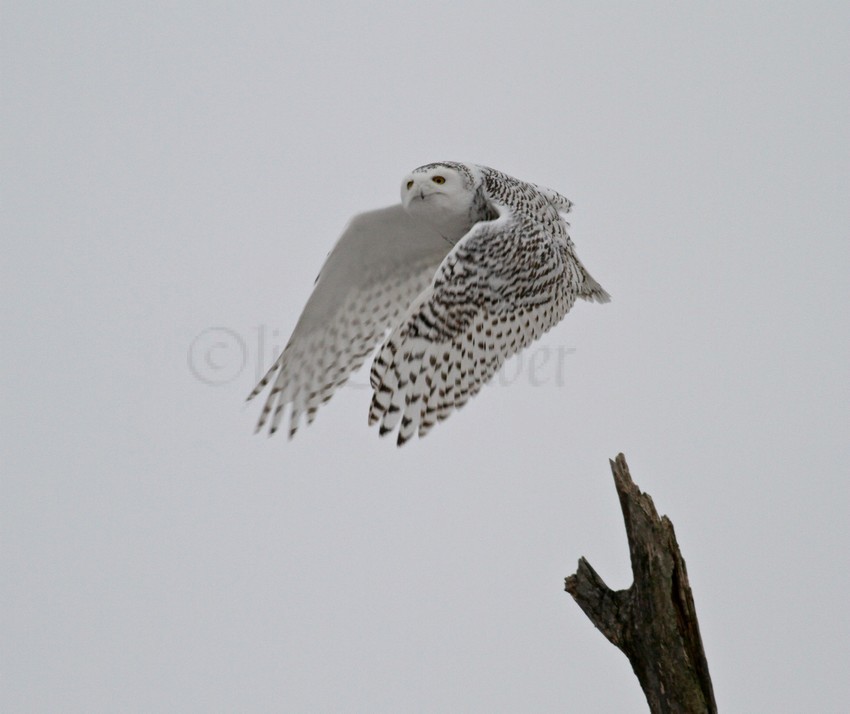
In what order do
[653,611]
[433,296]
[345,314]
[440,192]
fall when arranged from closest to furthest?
[653,611]
[433,296]
[440,192]
[345,314]

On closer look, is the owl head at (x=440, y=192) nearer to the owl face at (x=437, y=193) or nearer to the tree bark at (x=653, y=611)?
the owl face at (x=437, y=193)

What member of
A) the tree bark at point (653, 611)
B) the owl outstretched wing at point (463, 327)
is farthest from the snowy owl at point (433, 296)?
the tree bark at point (653, 611)

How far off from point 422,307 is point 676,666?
1564 mm

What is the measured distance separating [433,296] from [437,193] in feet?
1.69

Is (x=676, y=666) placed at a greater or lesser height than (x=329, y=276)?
lesser

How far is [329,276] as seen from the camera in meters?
4.44

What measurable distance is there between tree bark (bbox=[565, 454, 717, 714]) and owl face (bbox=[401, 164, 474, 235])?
4.00 ft

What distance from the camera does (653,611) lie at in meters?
3.37

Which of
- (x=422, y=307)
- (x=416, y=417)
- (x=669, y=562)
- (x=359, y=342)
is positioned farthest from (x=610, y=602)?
(x=359, y=342)

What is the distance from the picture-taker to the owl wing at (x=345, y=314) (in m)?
4.45

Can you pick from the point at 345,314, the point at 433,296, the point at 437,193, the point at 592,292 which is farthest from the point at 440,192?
the point at 592,292

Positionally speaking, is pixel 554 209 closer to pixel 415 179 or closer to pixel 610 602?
pixel 415 179

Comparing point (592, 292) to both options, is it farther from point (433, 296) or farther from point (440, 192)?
point (433, 296)

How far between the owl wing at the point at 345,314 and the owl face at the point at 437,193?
44 cm
